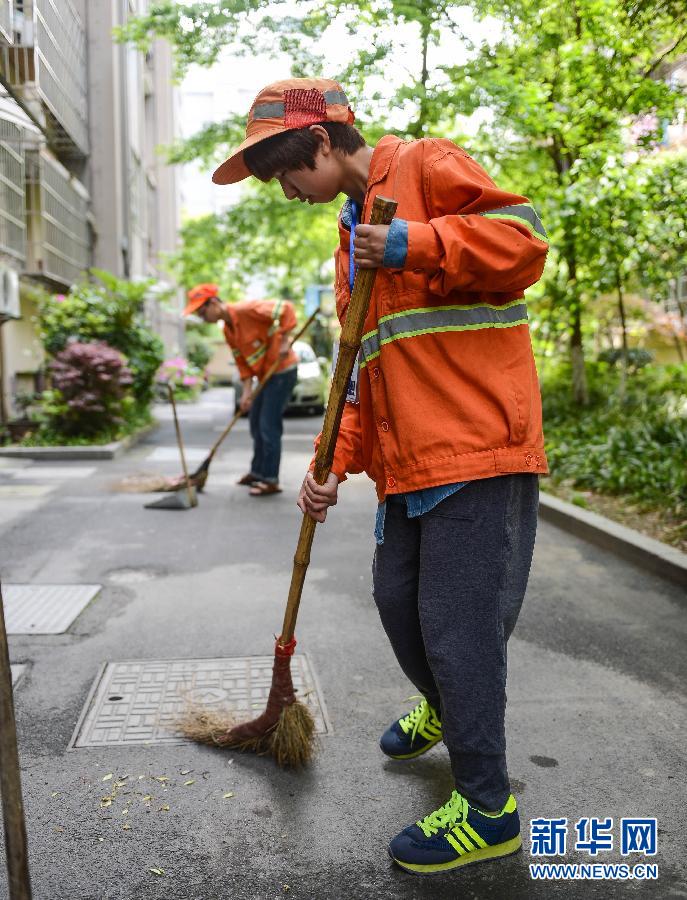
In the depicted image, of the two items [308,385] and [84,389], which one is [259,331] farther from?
[308,385]

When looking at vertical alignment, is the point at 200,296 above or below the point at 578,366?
above

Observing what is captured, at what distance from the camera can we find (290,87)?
91.4 inches

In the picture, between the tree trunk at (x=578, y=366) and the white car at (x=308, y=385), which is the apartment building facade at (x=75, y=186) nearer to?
the white car at (x=308, y=385)

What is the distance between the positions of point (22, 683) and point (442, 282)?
2551mm

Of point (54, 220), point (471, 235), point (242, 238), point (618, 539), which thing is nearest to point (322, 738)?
point (471, 235)

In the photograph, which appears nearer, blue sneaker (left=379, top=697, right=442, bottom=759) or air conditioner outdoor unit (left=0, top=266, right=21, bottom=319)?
blue sneaker (left=379, top=697, right=442, bottom=759)

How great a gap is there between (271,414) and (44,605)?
12.1ft

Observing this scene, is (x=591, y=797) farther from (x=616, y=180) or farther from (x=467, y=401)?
(x=616, y=180)

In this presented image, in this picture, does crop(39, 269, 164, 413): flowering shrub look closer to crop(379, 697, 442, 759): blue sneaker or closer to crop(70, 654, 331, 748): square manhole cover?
crop(70, 654, 331, 748): square manhole cover

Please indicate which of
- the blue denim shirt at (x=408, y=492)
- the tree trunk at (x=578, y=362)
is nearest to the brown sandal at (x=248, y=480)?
the tree trunk at (x=578, y=362)

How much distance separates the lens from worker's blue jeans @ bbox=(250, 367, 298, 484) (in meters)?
7.98

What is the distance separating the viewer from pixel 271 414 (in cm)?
799

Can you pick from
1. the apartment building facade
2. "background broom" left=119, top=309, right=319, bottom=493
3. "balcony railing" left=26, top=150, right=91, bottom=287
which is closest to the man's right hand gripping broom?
"background broom" left=119, top=309, right=319, bottom=493

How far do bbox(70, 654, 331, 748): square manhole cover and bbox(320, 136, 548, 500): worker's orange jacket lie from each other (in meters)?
1.42
